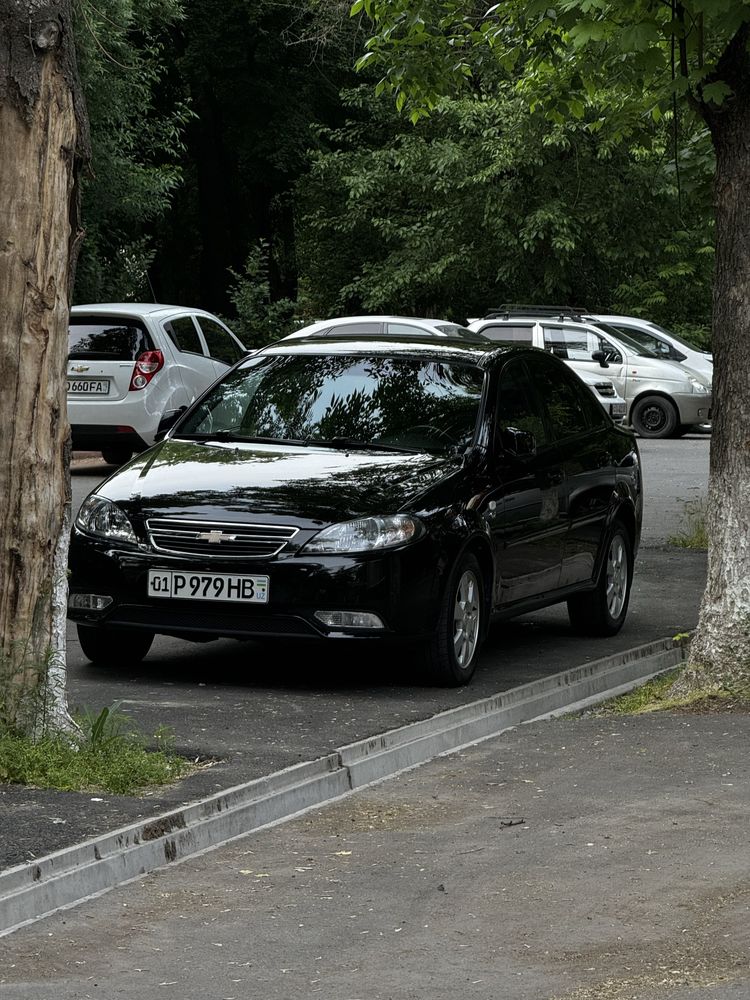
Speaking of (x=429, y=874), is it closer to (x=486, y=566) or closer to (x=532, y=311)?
(x=486, y=566)

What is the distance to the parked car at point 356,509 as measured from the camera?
28.9 ft

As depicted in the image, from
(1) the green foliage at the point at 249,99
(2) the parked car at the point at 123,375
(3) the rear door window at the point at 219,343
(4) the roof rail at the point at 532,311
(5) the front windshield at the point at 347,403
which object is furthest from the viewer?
(1) the green foliage at the point at 249,99

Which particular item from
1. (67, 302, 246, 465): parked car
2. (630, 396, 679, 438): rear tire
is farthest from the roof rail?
(67, 302, 246, 465): parked car

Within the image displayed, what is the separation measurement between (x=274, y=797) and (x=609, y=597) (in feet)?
16.1

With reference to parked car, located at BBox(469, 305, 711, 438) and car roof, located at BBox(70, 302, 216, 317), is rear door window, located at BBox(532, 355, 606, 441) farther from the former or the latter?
parked car, located at BBox(469, 305, 711, 438)

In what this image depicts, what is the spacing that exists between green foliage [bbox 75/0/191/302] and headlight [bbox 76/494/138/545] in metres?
17.1

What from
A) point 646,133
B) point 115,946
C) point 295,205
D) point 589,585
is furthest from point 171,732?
point 295,205

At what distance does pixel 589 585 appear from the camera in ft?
36.7

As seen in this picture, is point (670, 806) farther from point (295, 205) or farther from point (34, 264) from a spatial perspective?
point (295, 205)

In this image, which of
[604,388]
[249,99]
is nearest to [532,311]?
[604,388]

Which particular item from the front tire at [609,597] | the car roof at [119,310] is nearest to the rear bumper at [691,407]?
the car roof at [119,310]

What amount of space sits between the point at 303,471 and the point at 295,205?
33.8 meters

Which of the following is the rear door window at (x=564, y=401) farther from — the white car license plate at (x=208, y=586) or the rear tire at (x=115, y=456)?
the rear tire at (x=115, y=456)

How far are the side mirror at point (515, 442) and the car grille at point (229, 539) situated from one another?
1607mm
